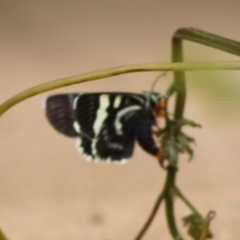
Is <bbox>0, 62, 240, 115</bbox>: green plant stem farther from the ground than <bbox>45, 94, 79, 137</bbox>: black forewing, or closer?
farther from the ground

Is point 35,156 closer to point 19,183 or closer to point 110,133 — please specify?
point 19,183

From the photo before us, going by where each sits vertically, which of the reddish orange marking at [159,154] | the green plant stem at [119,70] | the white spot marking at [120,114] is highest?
the green plant stem at [119,70]

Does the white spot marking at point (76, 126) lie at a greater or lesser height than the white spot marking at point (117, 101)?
lesser

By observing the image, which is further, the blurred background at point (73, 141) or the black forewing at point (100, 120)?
the blurred background at point (73, 141)

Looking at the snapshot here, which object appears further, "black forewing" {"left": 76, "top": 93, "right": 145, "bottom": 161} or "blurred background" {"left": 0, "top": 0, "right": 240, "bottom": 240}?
"blurred background" {"left": 0, "top": 0, "right": 240, "bottom": 240}

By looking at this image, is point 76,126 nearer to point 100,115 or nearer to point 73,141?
point 100,115

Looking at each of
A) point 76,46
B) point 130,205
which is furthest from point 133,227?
point 76,46
